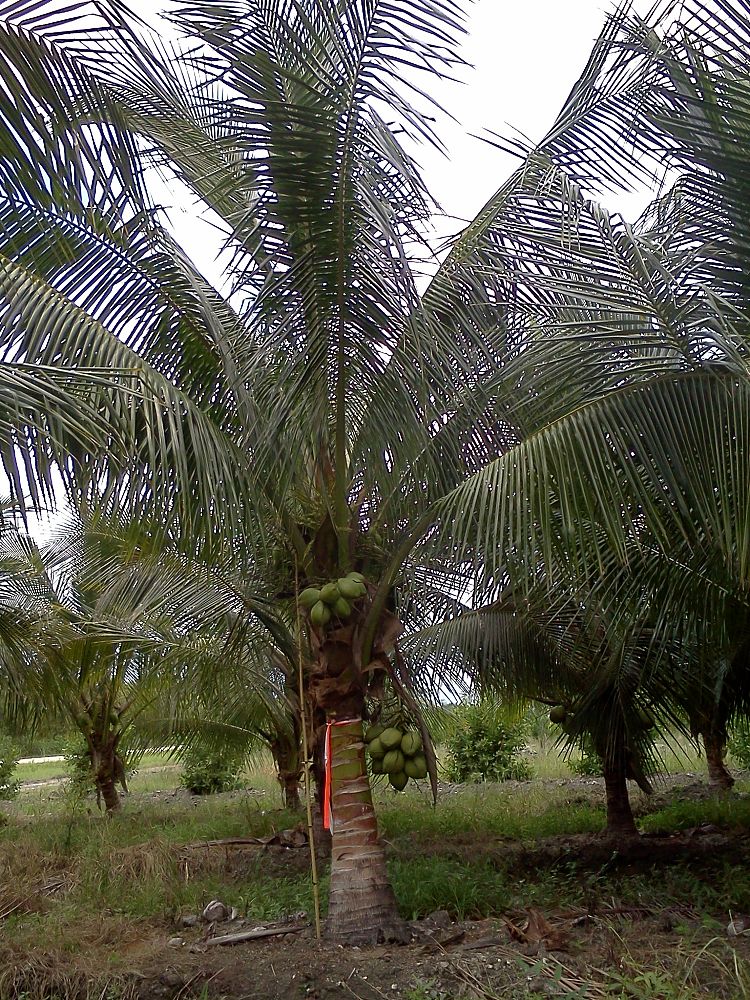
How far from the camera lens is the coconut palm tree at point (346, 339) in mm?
3410

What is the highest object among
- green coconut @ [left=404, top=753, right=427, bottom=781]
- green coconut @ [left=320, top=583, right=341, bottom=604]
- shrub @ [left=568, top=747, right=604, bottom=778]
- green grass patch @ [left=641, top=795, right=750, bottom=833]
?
green coconut @ [left=320, top=583, right=341, bottom=604]

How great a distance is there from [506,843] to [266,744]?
3.67 m

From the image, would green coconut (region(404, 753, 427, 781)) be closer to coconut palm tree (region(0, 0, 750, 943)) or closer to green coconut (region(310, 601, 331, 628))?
coconut palm tree (region(0, 0, 750, 943))

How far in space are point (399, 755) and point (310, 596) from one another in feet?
3.27

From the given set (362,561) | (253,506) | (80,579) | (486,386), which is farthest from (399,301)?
(80,579)

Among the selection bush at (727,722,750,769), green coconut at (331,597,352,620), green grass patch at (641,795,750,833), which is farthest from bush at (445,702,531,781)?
green coconut at (331,597,352,620)

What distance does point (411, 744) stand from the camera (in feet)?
15.8

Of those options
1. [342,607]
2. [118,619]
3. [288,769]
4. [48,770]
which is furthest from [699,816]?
[48,770]

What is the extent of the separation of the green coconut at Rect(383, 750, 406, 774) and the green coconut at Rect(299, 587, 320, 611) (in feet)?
2.98

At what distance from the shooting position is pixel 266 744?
35.5 ft

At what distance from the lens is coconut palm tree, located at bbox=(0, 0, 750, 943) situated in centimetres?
341

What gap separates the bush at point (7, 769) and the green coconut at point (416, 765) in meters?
13.6

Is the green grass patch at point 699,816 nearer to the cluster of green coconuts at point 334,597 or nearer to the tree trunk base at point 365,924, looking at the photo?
the tree trunk base at point 365,924

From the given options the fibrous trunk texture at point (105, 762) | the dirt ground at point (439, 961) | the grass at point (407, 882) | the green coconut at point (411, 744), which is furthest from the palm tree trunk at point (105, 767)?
the green coconut at point (411, 744)
